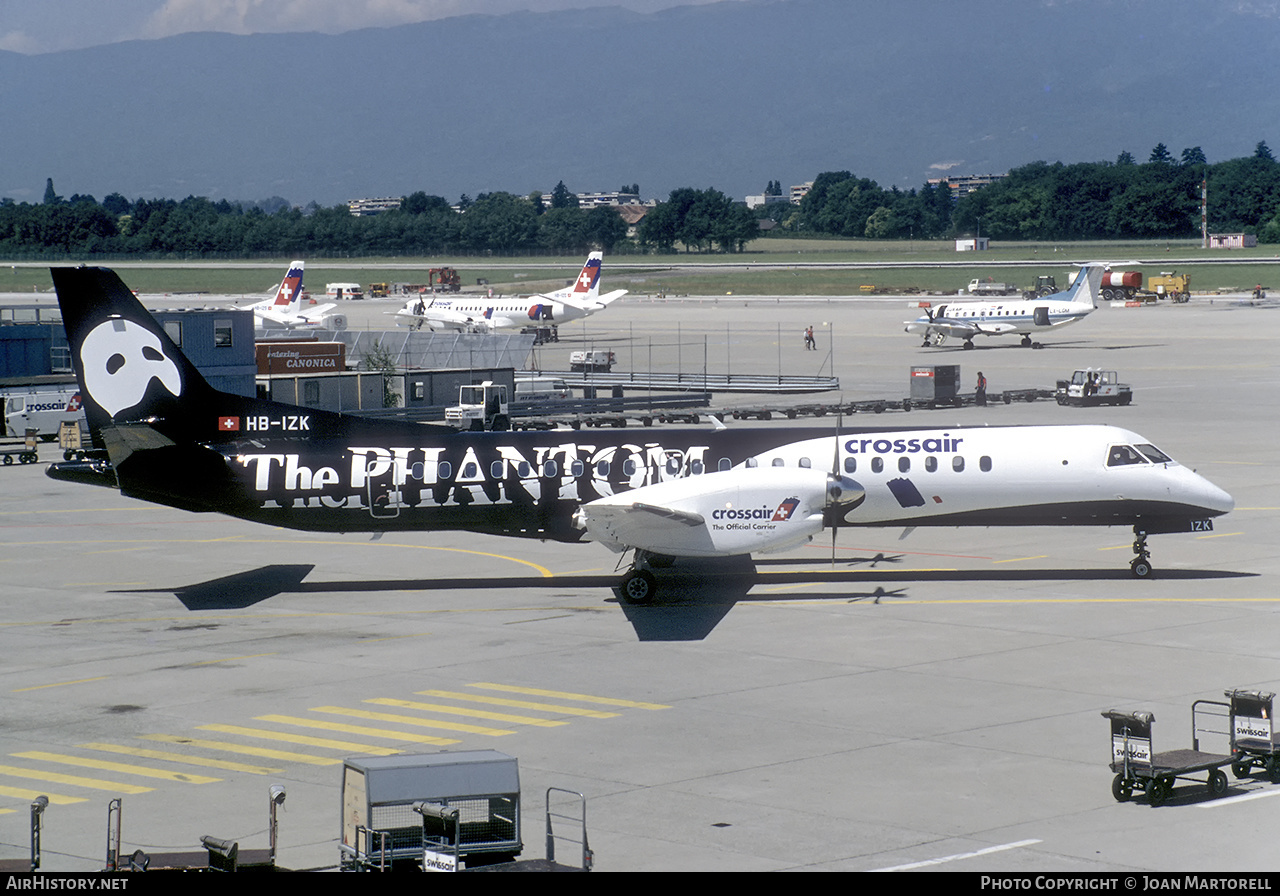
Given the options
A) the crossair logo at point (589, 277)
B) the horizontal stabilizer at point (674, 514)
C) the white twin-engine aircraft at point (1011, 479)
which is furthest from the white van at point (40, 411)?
the crossair logo at point (589, 277)

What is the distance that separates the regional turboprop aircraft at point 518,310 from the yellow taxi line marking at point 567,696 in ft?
314

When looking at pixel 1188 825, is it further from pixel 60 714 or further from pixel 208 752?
pixel 60 714

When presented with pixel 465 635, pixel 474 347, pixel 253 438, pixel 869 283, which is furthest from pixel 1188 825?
pixel 869 283

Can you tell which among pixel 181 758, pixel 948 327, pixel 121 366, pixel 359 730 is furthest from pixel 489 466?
pixel 948 327

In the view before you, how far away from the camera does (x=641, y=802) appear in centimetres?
1938

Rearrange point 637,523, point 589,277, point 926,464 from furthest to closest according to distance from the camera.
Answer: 1. point 589,277
2. point 926,464
3. point 637,523

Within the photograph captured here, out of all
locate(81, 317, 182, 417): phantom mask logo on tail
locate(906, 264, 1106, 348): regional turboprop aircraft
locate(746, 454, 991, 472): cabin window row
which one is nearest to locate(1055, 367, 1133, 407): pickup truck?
locate(906, 264, 1106, 348): regional turboprop aircraft

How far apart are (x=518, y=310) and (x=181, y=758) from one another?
101 metres

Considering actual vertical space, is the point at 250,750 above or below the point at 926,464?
below

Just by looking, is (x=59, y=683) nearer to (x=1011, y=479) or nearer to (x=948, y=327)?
(x=1011, y=479)

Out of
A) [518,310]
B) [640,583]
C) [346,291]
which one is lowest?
[640,583]

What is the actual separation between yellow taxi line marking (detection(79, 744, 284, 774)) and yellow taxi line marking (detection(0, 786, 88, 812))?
197 centimetres

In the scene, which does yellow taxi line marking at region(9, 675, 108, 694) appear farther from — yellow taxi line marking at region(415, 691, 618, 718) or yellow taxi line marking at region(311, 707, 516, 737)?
yellow taxi line marking at region(415, 691, 618, 718)

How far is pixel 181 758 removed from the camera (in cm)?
2209
